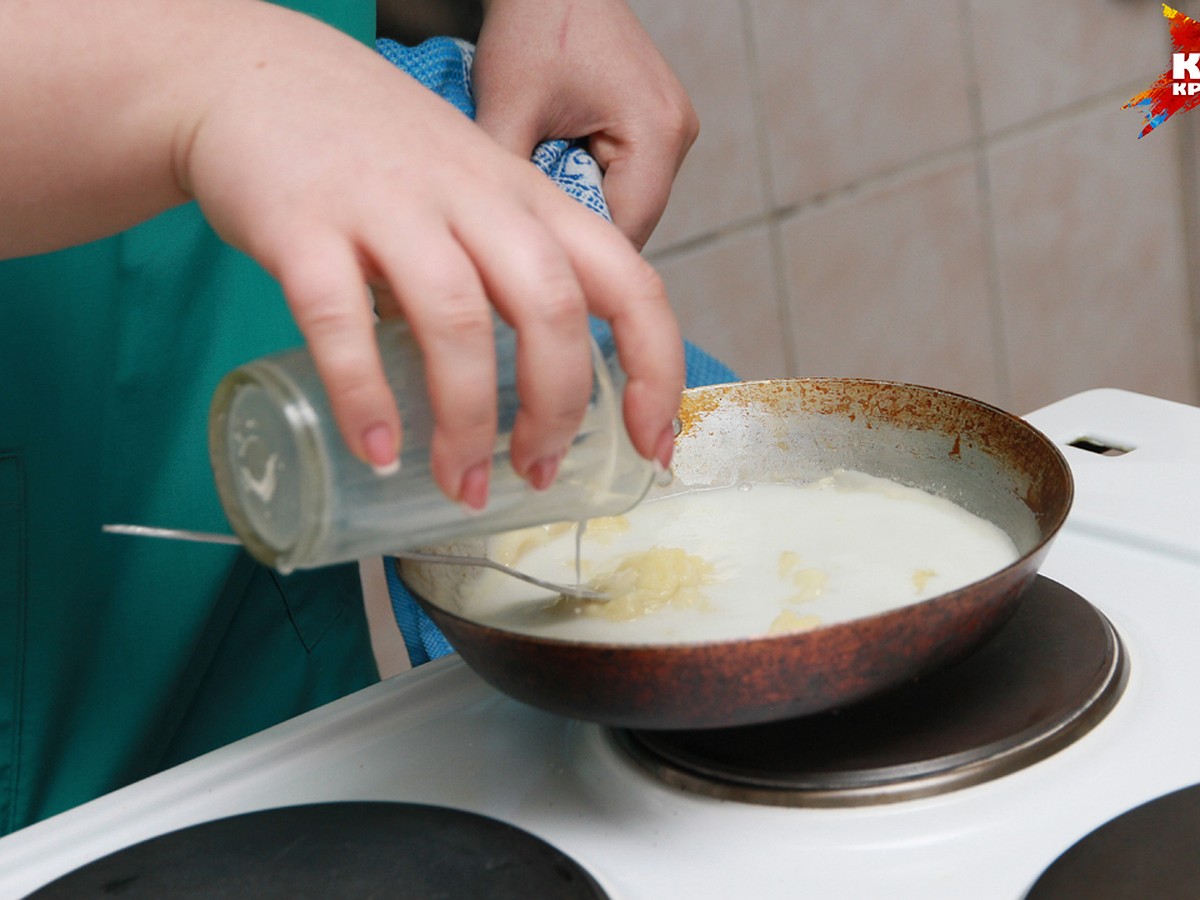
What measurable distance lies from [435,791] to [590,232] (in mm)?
220

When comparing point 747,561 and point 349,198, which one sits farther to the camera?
point 747,561

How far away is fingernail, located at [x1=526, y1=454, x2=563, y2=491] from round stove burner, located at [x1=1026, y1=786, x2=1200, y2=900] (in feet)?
0.61

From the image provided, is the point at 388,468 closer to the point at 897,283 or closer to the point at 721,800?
the point at 721,800

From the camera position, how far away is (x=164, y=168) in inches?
17.1

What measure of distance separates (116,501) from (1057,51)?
4.18 feet

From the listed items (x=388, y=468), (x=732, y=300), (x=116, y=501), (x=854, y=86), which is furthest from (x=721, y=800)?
(x=854, y=86)

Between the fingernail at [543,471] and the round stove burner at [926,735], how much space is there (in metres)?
0.13

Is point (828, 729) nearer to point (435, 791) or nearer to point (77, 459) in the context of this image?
point (435, 791)

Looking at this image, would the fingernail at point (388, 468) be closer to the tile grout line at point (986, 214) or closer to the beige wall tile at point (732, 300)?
the beige wall tile at point (732, 300)

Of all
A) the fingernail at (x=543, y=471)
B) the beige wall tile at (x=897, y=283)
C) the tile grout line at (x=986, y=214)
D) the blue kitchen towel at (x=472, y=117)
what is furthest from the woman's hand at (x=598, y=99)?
the tile grout line at (x=986, y=214)

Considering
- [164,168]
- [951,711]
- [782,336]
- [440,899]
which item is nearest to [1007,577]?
[951,711]

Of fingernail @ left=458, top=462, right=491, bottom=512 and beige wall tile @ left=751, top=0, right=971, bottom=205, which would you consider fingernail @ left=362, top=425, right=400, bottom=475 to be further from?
beige wall tile @ left=751, top=0, right=971, bottom=205

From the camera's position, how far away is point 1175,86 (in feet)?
5.10

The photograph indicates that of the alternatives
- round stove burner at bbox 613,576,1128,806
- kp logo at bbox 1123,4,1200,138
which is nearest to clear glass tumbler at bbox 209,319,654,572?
round stove burner at bbox 613,576,1128,806
